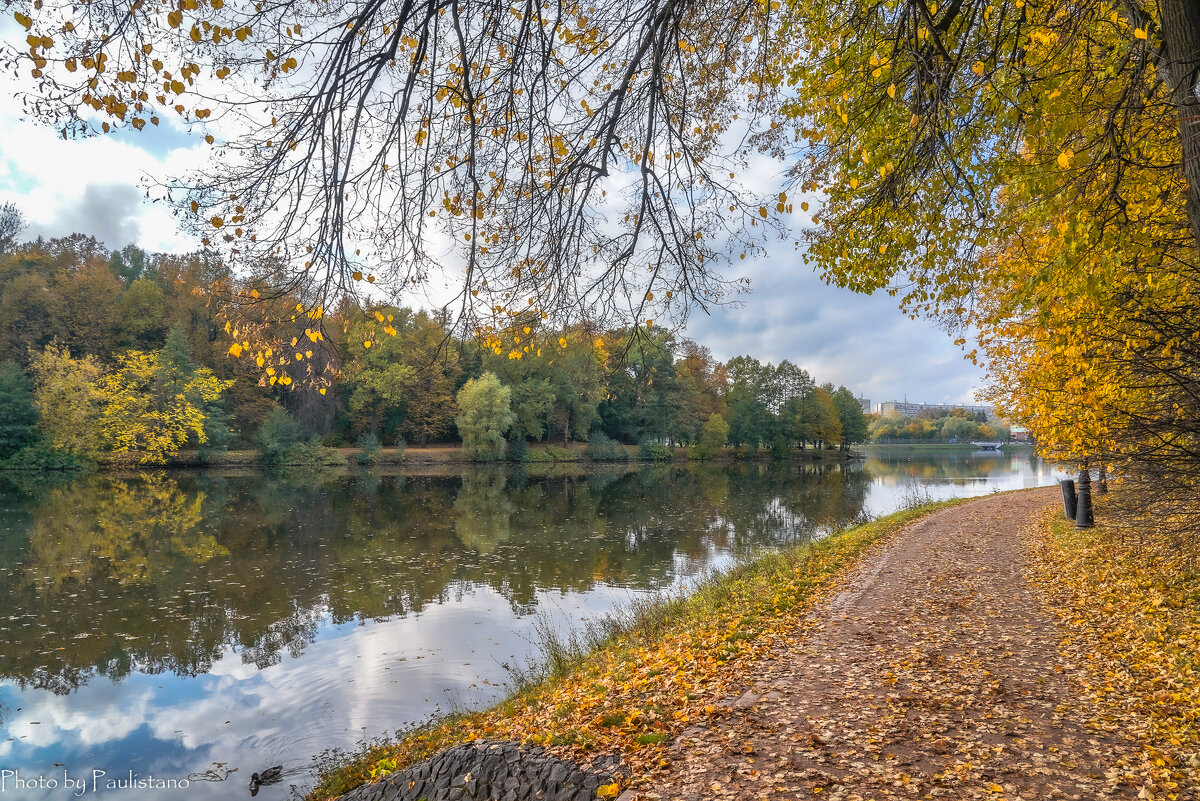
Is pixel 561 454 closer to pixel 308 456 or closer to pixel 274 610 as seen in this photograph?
pixel 308 456

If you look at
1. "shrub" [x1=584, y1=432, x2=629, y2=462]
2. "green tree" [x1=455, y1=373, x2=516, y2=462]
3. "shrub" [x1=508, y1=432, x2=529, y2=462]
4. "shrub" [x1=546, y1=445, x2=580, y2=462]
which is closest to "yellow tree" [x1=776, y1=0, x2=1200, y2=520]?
"green tree" [x1=455, y1=373, x2=516, y2=462]

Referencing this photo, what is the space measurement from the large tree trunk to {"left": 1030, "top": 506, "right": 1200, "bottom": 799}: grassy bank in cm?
333

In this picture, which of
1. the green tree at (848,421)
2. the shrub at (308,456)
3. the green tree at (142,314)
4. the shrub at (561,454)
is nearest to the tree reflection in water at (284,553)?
the shrub at (308,456)

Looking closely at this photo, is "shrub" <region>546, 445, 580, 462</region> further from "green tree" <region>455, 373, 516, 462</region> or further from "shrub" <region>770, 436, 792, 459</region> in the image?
"shrub" <region>770, 436, 792, 459</region>

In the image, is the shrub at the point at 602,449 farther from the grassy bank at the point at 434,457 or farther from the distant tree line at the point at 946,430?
the distant tree line at the point at 946,430

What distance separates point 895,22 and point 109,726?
11.4 metres

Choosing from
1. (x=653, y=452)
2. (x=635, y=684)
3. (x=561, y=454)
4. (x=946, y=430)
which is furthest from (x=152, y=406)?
(x=946, y=430)

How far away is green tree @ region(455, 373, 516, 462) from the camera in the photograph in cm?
4631

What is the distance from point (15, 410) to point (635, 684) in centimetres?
4434

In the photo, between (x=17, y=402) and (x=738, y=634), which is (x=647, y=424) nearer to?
(x=17, y=402)

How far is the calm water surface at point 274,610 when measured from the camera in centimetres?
691

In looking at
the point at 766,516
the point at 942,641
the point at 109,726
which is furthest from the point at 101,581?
the point at 766,516

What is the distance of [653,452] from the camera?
57.7 meters

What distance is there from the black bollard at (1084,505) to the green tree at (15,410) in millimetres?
48294
